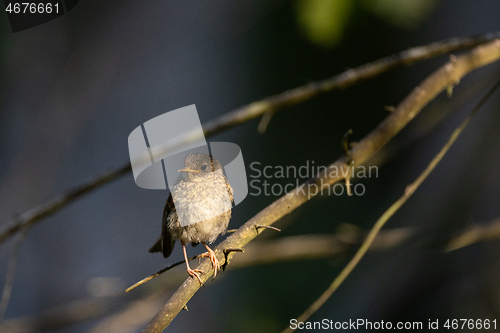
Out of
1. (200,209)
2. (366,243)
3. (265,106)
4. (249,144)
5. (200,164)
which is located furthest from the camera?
(249,144)

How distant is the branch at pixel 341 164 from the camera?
35.7 inches

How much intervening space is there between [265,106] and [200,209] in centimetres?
51

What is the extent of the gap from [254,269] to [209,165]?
2142mm

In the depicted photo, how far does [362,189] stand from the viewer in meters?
3.04

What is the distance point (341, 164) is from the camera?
4.63ft

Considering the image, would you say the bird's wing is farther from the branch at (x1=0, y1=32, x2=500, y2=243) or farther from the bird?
the branch at (x1=0, y1=32, x2=500, y2=243)

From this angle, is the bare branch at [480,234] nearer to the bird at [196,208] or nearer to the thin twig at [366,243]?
the thin twig at [366,243]

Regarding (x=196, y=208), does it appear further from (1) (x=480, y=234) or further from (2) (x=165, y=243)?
(1) (x=480, y=234)

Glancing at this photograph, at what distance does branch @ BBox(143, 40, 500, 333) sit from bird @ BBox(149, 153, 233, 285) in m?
0.27

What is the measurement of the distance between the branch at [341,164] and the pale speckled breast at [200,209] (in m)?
0.28

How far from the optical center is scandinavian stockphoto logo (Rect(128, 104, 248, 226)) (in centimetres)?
126

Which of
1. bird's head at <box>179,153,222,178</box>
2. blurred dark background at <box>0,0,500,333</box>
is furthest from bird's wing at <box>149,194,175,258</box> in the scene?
blurred dark background at <box>0,0,500,333</box>

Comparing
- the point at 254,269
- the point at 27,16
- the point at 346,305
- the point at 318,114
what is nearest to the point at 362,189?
the point at 318,114

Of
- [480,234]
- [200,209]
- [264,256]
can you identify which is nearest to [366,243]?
[200,209]
